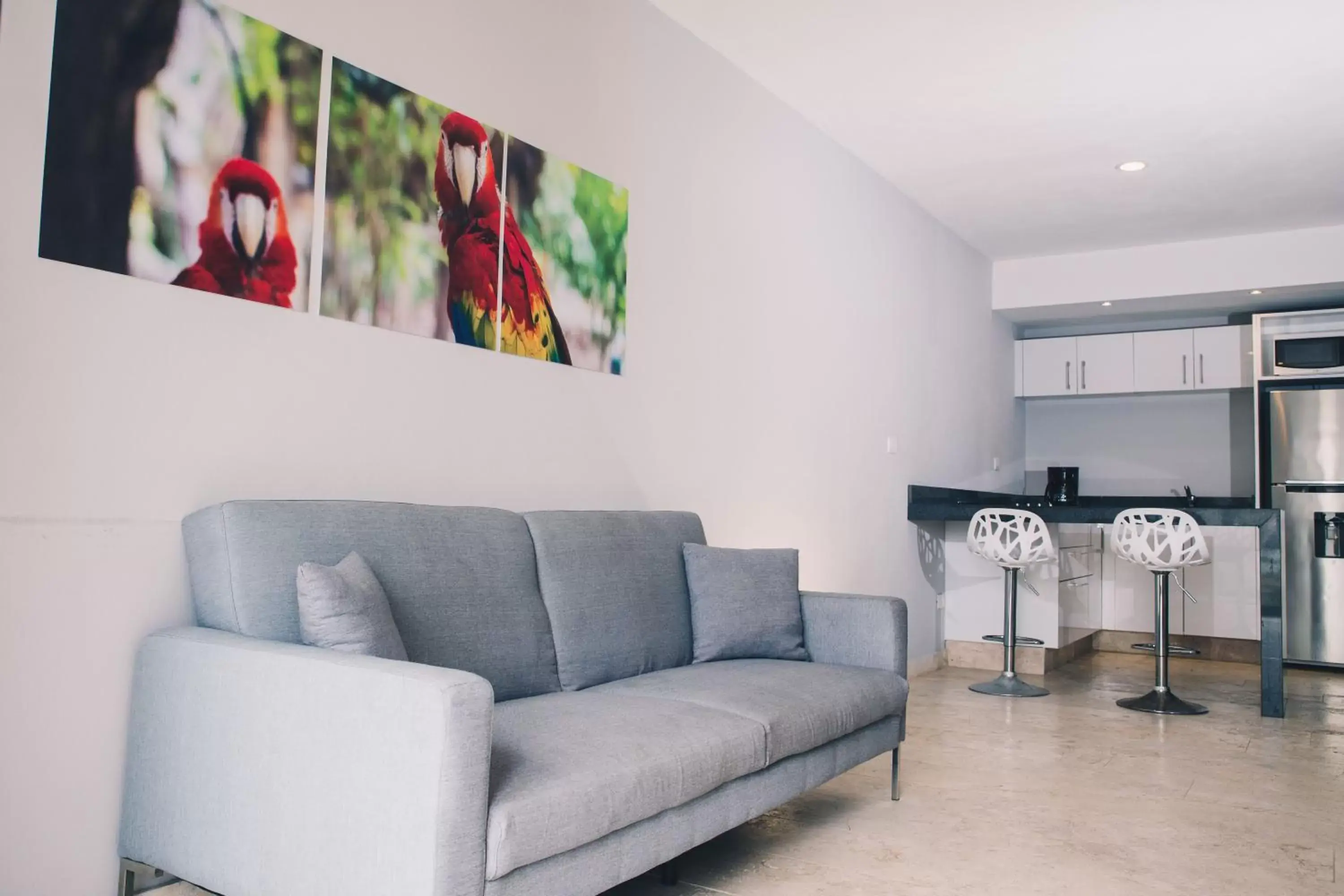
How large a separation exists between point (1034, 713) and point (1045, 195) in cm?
290

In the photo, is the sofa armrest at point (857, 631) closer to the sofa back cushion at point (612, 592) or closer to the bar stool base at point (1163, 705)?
the sofa back cushion at point (612, 592)

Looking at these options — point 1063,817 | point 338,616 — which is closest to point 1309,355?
point 1063,817

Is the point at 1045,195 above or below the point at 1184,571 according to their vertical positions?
above

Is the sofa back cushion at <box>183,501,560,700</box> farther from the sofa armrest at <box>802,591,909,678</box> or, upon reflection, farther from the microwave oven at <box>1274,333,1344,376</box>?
the microwave oven at <box>1274,333,1344,376</box>

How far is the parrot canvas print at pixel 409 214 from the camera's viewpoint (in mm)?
2713

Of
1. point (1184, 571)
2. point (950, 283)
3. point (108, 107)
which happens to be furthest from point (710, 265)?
point (1184, 571)

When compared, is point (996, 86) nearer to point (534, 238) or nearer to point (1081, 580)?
point (534, 238)

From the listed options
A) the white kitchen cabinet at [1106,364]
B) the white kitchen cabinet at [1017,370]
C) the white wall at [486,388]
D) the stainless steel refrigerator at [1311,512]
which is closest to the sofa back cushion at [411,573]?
the white wall at [486,388]

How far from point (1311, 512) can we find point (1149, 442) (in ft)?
5.00

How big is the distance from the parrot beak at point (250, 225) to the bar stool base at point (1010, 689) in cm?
424

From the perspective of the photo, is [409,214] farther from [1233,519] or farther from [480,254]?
[1233,519]

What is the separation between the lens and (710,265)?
4.27 meters

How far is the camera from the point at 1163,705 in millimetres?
5066

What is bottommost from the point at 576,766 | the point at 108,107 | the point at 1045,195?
the point at 576,766
